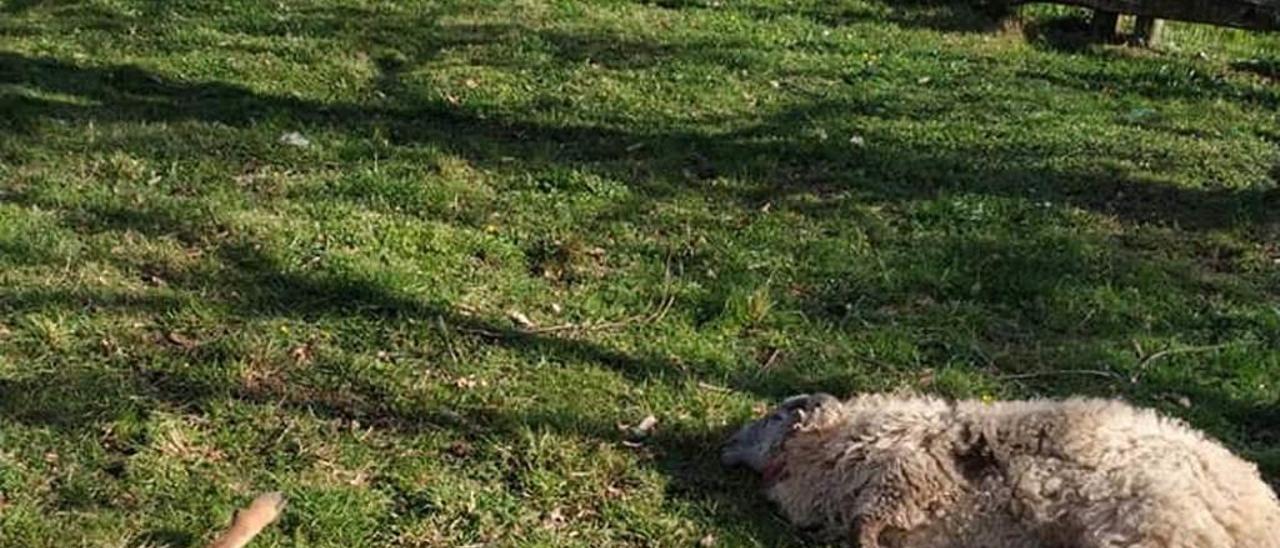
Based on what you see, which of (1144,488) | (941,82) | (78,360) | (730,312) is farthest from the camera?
(941,82)

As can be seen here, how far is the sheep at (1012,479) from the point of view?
3.89 m

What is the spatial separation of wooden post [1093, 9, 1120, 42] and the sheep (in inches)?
307

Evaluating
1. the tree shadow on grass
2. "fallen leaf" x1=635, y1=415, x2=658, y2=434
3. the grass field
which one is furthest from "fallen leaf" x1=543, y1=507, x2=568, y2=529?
the tree shadow on grass

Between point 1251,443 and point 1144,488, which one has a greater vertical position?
point 1144,488

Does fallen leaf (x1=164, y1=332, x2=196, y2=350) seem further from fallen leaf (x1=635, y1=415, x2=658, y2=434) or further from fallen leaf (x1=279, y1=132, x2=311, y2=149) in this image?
fallen leaf (x1=279, y1=132, x2=311, y2=149)

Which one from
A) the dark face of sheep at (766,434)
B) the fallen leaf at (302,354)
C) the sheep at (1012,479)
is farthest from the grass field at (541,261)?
the sheep at (1012,479)

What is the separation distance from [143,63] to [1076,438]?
6804 mm

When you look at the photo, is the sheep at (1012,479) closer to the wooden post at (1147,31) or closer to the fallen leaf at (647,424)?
the fallen leaf at (647,424)

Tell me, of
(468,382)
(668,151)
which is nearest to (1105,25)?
(668,151)

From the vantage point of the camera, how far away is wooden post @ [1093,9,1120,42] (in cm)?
1143

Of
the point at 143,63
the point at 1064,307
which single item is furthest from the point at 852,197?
the point at 143,63

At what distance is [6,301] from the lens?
532 centimetres

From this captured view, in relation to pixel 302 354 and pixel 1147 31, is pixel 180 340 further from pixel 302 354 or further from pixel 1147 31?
pixel 1147 31

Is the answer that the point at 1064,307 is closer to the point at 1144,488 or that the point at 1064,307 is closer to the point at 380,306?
the point at 1144,488
